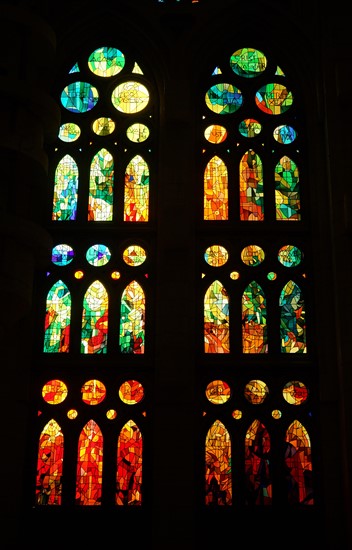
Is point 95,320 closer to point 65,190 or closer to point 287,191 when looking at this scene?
point 65,190

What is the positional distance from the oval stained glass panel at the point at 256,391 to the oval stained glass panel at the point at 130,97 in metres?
3.99

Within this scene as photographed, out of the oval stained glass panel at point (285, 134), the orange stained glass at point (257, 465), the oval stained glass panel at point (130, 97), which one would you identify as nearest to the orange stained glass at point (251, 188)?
the oval stained glass panel at point (285, 134)

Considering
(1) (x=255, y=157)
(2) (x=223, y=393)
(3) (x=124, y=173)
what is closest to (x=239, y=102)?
(1) (x=255, y=157)

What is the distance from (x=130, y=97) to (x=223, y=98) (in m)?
1.26

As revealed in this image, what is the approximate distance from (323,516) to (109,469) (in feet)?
8.41

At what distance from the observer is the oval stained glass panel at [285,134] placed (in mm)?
12469

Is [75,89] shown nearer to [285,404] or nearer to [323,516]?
[285,404]

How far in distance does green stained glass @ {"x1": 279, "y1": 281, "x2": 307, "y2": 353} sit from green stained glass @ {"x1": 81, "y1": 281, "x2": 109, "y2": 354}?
7.26ft

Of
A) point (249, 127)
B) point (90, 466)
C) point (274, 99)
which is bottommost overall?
point (90, 466)

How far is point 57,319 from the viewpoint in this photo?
11766mm

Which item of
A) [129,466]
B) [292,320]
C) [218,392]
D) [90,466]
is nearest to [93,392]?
[90,466]

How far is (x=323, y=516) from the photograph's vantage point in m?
10.8

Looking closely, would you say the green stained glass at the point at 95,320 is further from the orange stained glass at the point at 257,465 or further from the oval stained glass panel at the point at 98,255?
the orange stained glass at the point at 257,465

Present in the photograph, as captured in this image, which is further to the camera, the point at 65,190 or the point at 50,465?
the point at 65,190
